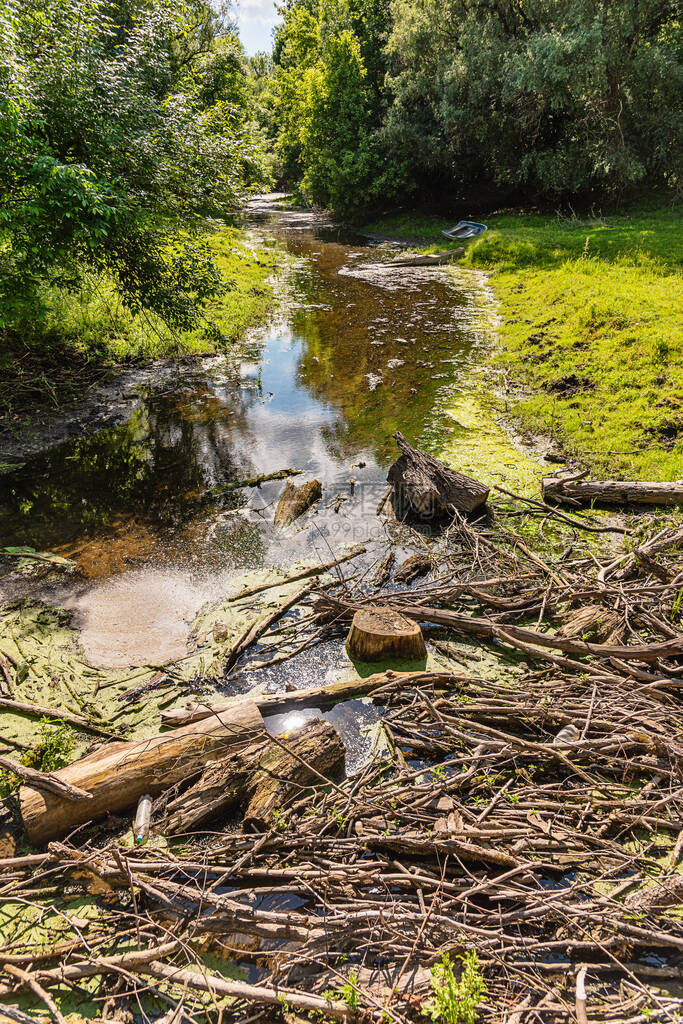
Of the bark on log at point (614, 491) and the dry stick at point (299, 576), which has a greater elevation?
the bark on log at point (614, 491)

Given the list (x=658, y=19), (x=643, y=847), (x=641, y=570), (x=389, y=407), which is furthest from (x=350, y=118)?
(x=643, y=847)

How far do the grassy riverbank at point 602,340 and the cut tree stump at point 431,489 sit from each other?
9.22ft

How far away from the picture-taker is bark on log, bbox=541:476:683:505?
821 centimetres

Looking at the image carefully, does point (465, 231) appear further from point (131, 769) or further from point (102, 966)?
point (102, 966)

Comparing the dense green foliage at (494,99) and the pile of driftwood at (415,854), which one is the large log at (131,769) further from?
the dense green foliage at (494,99)

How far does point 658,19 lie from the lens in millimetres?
24328

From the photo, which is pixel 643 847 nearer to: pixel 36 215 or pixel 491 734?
pixel 491 734

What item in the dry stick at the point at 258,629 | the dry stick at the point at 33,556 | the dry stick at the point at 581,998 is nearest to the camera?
the dry stick at the point at 581,998

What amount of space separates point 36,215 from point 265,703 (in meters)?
8.35

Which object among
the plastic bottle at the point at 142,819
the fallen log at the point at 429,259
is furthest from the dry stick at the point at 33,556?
the fallen log at the point at 429,259

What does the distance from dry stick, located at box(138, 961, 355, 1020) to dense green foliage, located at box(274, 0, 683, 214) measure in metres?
28.2

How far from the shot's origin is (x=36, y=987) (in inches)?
126

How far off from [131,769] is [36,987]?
140cm

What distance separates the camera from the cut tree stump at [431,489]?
26.5 feet
